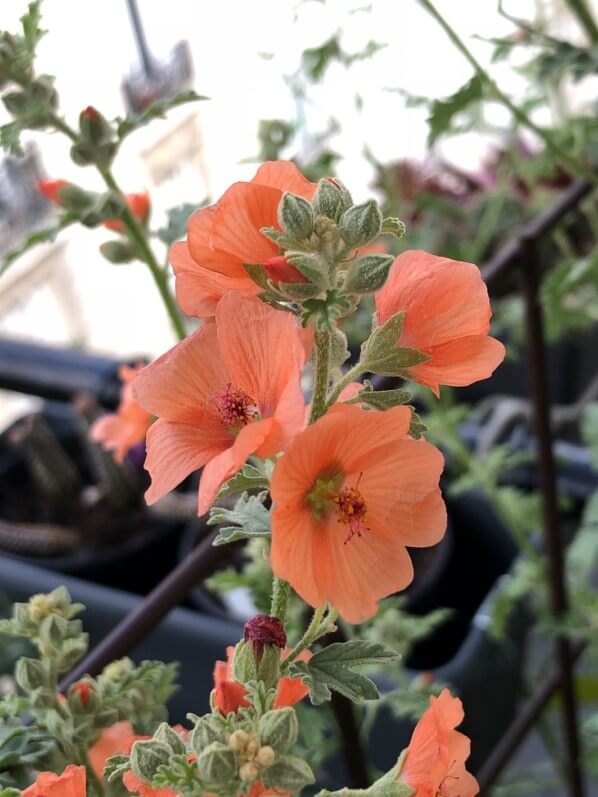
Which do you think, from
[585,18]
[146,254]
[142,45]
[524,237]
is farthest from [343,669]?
[142,45]

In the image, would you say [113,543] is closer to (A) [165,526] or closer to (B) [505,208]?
(A) [165,526]

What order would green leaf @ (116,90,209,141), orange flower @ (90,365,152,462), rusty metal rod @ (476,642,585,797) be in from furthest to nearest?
rusty metal rod @ (476,642,585,797) < orange flower @ (90,365,152,462) < green leaf @ (116,90,209,141)

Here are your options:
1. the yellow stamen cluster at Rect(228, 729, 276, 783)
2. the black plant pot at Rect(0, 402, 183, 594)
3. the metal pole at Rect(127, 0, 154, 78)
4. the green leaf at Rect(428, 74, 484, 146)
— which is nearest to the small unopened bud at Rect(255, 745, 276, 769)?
the yellow stamen cluster at Rect(228, 729, 276, 783)

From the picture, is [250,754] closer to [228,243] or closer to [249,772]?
[249,772]

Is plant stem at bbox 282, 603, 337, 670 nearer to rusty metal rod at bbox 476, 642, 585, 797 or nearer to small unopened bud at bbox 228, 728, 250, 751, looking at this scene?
small unopened bud at bbox 228, 728, 250, 751

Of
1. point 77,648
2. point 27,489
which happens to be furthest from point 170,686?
point 27,489

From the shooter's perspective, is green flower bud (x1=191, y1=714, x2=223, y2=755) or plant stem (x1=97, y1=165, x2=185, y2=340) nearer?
green flower bud (x1=191, y1=714, x2=223, y2=755)

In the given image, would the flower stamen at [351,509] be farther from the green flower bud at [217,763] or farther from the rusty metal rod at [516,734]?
the rusty metal rod at [516,734]
